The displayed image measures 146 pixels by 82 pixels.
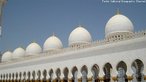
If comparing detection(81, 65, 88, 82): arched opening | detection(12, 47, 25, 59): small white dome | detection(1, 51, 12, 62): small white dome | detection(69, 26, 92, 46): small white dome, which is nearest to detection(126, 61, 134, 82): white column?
detection(81, 65, 88, 82): arched opening

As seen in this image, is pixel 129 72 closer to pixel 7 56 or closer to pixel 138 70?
pixel 138 70

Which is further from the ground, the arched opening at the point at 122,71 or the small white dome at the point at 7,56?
the small white dome at the point at 7,56

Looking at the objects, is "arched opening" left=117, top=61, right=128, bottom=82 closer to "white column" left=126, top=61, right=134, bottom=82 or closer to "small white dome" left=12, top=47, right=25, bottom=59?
"white column" left=126, top=61, right=134, bottom=82

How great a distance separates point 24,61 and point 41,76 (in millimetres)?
4325

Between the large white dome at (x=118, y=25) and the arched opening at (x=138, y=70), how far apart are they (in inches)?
203

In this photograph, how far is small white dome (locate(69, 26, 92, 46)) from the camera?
23594mm

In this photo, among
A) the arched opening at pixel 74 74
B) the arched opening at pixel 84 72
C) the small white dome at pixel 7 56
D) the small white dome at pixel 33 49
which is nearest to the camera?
the arched opening at pixel 84 72

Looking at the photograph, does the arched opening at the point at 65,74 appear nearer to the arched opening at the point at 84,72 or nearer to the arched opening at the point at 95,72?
the arched opening at the point at 84,72

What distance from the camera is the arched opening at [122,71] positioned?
15.3 meters

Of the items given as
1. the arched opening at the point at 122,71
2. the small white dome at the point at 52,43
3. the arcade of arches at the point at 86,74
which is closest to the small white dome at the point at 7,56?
the arcade of arches at the point at 86,74

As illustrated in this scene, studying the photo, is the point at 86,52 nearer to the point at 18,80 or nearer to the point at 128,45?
the point at 128,45

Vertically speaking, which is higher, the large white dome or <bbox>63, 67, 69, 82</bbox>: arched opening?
the large white dome

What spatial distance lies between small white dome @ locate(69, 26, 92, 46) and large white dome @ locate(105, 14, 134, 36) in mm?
3303

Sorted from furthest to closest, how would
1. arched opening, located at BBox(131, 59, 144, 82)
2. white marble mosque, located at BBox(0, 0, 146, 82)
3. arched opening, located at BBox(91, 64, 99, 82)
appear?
arched opening, located at BBox(91, 64, 99, 82)
white marble mosque, located at BBox(0, 0, 146, 82)
arched opening, located at BBox(131, 59, 144, 82)
